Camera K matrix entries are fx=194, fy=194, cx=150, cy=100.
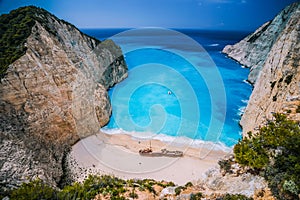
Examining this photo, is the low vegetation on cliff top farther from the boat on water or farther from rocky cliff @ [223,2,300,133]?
the boat on water

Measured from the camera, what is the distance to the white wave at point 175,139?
17.8 m

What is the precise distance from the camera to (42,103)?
13.7 meters

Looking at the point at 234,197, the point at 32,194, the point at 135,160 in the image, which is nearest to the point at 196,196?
the point at 234,197

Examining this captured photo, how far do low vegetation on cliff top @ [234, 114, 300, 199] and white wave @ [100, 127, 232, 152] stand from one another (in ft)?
33.5

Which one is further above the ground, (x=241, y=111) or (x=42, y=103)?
(x=42, y=103)

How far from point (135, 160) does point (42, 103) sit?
808 centimetres

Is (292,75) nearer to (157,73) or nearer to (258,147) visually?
(258,147)

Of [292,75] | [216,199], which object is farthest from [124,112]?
[216,199]

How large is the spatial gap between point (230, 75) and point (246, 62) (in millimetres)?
11361

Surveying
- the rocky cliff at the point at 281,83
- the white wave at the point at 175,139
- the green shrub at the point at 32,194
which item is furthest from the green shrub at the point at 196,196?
the white wave at the point at 175,139

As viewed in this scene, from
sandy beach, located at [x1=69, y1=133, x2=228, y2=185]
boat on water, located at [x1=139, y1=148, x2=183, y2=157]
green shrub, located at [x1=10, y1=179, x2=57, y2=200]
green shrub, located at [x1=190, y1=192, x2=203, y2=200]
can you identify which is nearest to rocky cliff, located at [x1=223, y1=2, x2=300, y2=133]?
sandy beach, located at [x1=69, y1=133, x2=228, y2=185]

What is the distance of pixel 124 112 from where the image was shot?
24891 mm

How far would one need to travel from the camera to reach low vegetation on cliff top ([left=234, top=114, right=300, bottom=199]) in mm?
5496

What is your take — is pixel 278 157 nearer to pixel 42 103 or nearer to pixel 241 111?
pixel 42 103
